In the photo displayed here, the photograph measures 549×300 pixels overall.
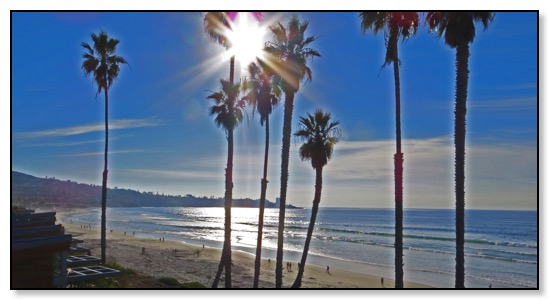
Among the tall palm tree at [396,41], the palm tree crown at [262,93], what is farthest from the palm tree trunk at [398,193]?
the palm tree crown at [262,93]

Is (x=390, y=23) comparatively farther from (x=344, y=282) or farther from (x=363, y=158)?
(x=344, y=282)

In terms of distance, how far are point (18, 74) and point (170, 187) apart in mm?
11476

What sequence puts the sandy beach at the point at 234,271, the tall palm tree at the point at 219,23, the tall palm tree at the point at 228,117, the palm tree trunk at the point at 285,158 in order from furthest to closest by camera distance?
the sandy beach at the point at 234,271, the tall palm tree at the point at 228,117, the palm tree trunk at the point at 285,158, the tall palm tree at the point at 219,23

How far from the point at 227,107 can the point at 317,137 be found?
2464 millimetres

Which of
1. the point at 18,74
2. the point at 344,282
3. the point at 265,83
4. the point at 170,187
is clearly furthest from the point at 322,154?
the point at 344,282

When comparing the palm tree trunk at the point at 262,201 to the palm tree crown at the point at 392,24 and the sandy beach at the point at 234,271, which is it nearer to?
the palm tree crown at the point at 392,24

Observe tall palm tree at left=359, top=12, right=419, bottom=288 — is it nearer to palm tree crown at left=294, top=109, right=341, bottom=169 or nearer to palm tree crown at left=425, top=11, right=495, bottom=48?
palm tree crown at left=425, top=11, right=495, bottom=48

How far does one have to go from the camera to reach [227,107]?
12.2 metres

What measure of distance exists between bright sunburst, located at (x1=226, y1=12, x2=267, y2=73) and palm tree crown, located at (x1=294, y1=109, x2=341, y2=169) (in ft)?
9.44

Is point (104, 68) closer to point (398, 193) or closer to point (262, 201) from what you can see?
point (262, 201)

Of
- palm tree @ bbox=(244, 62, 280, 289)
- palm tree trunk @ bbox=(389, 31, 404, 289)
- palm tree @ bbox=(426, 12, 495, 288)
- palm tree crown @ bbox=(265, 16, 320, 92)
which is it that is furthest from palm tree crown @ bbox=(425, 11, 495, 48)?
palm tree @ bbox=(244, 62, 280, 289)

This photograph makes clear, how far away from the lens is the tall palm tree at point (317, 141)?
12.6 meters

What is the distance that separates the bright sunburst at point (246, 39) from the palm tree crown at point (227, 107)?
126cm

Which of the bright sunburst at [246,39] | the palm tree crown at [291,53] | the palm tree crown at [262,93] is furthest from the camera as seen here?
the palm tree crown at [262,93]
